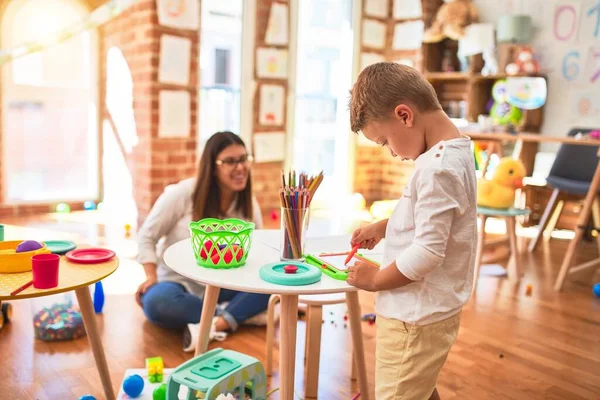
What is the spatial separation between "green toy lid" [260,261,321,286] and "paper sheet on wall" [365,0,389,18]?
444cm

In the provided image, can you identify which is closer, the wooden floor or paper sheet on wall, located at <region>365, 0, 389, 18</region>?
the wooden floor

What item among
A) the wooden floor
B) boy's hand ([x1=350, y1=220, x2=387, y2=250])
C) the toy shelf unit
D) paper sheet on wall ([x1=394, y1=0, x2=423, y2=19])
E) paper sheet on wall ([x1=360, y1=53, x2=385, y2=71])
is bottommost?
the wooden floor

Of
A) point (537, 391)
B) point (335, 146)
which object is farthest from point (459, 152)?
point (335, 146)

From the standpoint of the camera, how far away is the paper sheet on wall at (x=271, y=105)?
4785mm

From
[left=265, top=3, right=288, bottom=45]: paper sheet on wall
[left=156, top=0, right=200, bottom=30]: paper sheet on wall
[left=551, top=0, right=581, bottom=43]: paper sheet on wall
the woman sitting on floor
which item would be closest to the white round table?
the woman sitting on floor

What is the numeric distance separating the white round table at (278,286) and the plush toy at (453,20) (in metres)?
3.80

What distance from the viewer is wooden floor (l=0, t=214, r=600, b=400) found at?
74.4 inches

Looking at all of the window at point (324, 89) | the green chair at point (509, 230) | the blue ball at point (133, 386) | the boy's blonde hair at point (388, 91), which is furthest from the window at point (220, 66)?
the boy's blonde hair at point (388, 91)

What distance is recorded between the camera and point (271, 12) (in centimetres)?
468

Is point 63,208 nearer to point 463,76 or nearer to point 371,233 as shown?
point 463,76

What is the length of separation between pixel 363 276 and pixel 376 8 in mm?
4679

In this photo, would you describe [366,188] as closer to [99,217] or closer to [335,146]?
[335,146]

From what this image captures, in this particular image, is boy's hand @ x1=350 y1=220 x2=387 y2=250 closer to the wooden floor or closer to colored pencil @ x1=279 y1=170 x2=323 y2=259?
colored pencil @ x1=279 y1=170 x2=323 y2=259

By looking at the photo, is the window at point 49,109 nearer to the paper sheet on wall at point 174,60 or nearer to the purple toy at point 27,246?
the paper sheet on wall at point 174,60
